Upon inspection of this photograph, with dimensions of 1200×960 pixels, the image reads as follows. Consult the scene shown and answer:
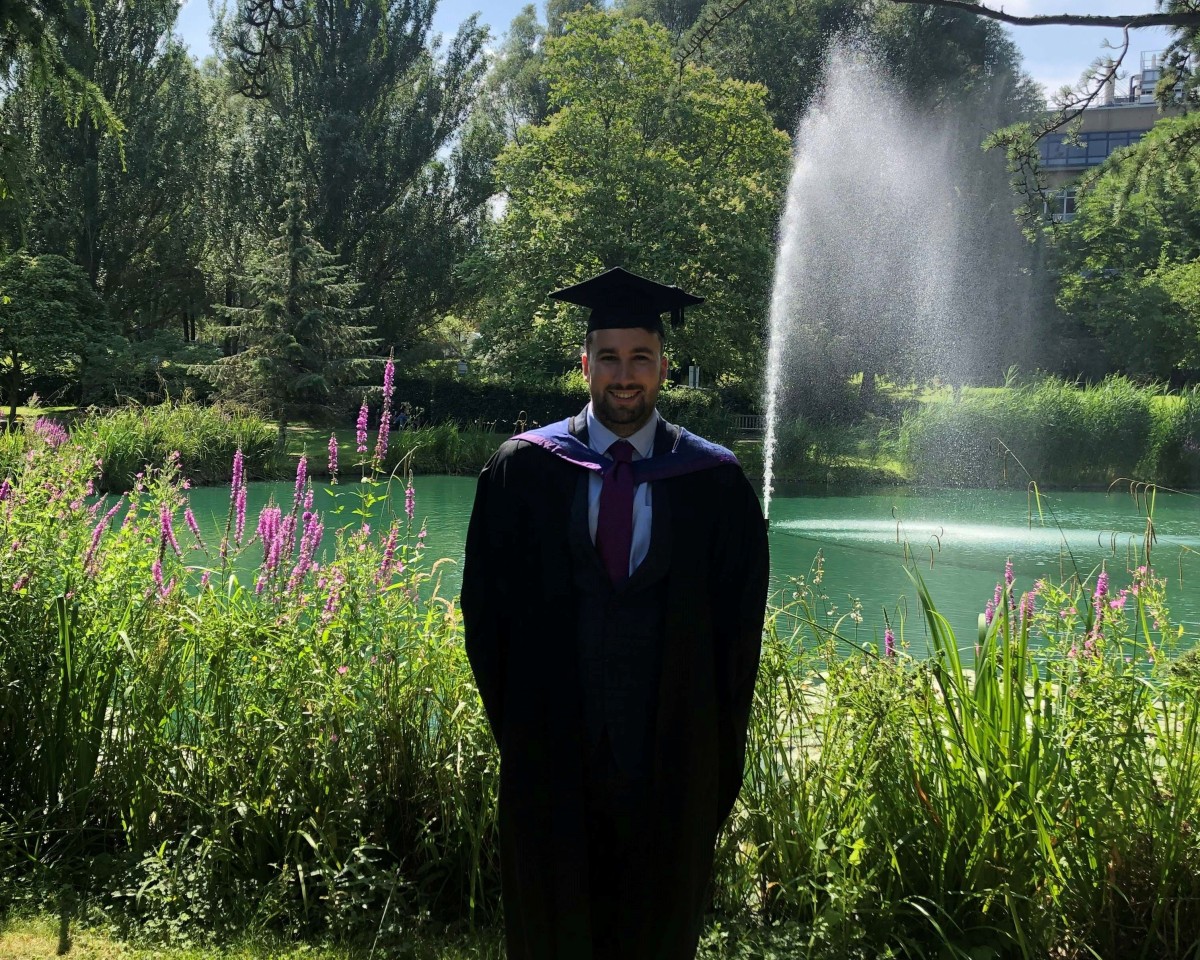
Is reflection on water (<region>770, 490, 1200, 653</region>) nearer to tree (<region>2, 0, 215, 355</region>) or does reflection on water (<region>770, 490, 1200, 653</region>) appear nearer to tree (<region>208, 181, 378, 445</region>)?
tree (<region>208, 181, 378, 445</region>)

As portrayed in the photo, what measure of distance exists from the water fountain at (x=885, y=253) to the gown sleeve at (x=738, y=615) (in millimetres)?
21020

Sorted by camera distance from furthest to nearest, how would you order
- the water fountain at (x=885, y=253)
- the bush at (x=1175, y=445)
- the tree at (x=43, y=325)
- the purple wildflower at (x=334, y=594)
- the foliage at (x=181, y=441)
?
the water fountain at (x=885, y=253) → the bush at (x=1175, y=445) → the tree at (x=43, y=325) → the foliage at (x=181, y=441) → the purple wildflower at (x=334, y=594)

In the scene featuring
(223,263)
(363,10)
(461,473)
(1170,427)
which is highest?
(363,10)

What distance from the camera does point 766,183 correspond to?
26219 millimetres

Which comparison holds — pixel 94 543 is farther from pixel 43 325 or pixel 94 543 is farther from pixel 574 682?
pixel 43 325

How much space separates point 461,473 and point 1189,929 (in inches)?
818

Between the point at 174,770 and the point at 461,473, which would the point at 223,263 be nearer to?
the point at 461,473

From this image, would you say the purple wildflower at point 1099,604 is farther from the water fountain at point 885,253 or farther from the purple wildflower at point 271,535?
the water fountain at point 885,253

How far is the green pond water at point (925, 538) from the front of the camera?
10.5m

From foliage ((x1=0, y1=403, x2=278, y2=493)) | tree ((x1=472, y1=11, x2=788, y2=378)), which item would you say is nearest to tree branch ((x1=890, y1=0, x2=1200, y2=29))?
foliage ((x1=0, y1=403, x2=278, y2=493))

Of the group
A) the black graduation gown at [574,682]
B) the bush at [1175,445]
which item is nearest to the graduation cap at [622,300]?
the black graduation gown at [574,682]

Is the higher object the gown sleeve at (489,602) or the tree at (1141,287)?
the tree at (1141,287)

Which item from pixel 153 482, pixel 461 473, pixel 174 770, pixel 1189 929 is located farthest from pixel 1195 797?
pixel 461 473

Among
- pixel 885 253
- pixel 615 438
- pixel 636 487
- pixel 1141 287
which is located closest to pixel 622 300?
pixel 615 438
